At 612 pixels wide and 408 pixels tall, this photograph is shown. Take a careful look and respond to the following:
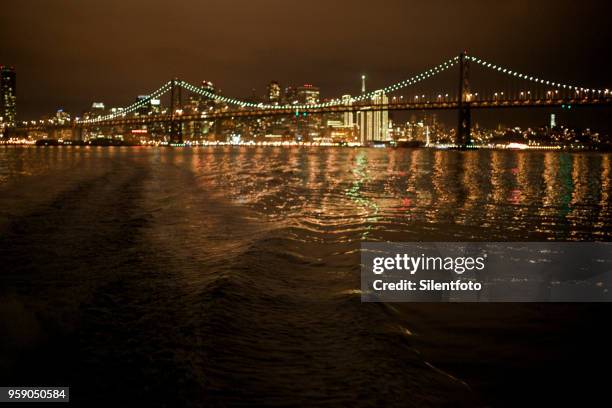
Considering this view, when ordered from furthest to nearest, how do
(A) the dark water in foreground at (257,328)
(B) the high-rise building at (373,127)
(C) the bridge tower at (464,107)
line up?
(B) the high-rise building at (373,127)
(C) the bridge tower at (464,107)
(A) the dark water in foreground at (257,328)

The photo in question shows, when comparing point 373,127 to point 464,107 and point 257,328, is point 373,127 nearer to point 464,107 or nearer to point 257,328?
point 464,107

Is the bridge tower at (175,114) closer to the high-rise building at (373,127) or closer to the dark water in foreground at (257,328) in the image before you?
the high-rise building at (373,127)

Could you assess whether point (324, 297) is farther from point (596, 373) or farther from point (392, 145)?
point (392, 145)

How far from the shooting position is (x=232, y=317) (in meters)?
3.75

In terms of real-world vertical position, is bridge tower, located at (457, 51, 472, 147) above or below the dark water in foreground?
above

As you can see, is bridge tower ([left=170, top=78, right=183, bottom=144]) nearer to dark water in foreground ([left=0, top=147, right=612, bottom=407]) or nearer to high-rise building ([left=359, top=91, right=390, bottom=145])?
high-rise building ([left=359, top=91, right=390, bottom=145])

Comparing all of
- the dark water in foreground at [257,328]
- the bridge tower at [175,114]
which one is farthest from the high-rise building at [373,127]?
the dark water in foreground at [257,328]

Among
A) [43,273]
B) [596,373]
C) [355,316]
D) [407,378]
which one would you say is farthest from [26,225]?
[596,373]

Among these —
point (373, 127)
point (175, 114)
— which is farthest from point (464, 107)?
point (373, 127)

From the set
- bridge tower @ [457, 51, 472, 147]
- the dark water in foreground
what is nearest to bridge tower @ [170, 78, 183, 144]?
bridge tower @ [457, 51, 472, 147]

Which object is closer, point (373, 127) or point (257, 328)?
point (257, 328)

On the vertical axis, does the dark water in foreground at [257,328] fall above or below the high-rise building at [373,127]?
below

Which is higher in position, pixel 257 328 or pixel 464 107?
pixel 464 107

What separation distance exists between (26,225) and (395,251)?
17.1 feet
